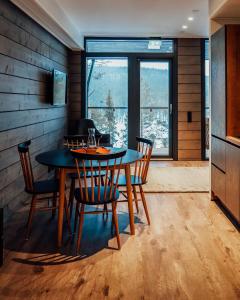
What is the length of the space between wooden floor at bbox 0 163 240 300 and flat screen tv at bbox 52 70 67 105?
2.34 metres

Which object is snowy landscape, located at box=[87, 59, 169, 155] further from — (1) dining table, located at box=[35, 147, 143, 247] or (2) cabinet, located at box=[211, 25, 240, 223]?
(1) dining table, located at box=[35, 147, 143, 247]

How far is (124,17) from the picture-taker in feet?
17.9

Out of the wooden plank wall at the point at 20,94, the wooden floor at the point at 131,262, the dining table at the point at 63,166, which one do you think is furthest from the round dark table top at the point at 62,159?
the wooden floor at the point at 131,262

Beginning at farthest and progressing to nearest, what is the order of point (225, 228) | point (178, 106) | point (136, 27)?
point (178, 106), point (136, 27), point (225, 228)

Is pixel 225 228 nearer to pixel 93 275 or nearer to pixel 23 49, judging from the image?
pixel 93 275

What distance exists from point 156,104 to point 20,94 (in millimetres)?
3968

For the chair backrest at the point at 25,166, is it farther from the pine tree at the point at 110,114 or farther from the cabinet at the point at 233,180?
the pine tree at the point at 110,114

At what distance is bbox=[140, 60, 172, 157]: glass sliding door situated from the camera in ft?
23.5

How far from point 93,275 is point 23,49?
2.83m

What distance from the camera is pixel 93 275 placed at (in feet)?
7.61

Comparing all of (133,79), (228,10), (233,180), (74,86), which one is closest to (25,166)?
(233,180)

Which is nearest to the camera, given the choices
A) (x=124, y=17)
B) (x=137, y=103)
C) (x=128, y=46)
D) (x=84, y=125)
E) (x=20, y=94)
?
(x=20, y=94)

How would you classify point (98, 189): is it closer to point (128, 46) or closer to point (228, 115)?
point (228, 115)

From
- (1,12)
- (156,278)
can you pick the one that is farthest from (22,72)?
(156,278)
